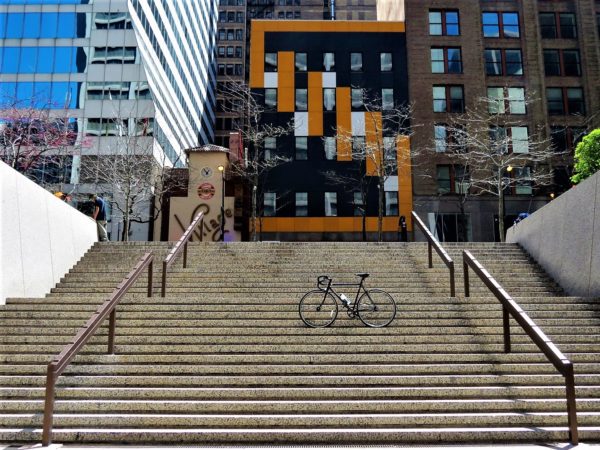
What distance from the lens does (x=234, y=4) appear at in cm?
9238

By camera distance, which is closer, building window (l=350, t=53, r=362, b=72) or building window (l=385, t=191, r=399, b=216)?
building window (l=385, t=191, r=399, b=216)

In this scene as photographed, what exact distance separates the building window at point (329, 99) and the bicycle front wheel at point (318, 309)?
105 feet

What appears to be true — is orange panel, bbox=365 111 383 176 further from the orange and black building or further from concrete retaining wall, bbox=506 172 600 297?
concrete retaining wall, bbox=506 172 600 297

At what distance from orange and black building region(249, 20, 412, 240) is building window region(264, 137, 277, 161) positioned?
0.24ft

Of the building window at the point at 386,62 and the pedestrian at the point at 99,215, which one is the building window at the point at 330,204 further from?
the pedestrian at the point at 99,215

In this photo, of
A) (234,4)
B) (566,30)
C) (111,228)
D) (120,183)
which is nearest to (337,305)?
(120,183)

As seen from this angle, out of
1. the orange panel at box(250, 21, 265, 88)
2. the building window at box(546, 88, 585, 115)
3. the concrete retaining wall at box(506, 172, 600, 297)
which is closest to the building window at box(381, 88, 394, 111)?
the orange panel at box(250, 21, 265, 88)

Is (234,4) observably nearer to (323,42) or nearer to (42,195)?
(323,42)

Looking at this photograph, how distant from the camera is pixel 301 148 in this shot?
3922 centimetres

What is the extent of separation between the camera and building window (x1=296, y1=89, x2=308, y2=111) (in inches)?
1565

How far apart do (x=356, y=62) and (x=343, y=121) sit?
4983mm

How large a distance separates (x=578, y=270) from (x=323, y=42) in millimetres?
33720

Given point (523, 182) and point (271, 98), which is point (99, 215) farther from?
point (523, 182)

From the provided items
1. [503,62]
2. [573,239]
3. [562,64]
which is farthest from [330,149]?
[573,239]
